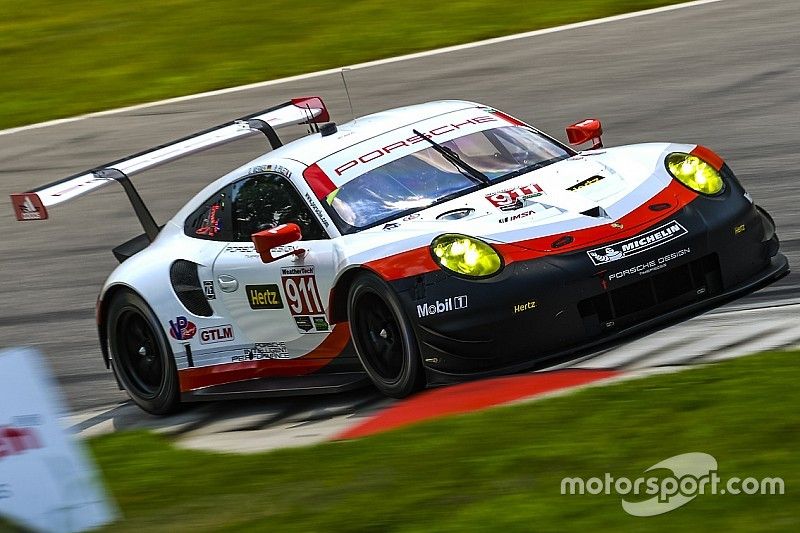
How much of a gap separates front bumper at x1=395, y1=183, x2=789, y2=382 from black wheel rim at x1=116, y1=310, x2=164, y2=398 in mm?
2266

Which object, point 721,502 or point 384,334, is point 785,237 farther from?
point 721,502

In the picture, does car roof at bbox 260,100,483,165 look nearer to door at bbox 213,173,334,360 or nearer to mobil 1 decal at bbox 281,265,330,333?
door at bbox 213,173,334,360

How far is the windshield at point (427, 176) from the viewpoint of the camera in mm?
6773

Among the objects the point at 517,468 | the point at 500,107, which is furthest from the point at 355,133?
the point at 500,107

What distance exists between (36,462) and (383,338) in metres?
2.29

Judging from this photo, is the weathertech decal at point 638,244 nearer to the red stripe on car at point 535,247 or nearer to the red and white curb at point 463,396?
the red stripe on car at point 535,247

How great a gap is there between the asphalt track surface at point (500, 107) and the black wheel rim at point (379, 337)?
60cm

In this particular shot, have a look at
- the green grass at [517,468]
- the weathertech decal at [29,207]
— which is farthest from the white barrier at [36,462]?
the weathertech decal at [29,207]

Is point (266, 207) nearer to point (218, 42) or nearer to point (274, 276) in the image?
point (274, 276)

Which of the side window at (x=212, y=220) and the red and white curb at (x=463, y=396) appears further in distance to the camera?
the side window at (x=212, y=220)

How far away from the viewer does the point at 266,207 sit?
23.8ft

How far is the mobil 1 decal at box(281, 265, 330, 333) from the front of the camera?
666 centimetres

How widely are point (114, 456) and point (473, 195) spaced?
83.8 inches

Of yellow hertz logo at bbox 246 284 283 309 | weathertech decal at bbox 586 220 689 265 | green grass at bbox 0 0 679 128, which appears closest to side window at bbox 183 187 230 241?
yellow hertz logo at bbox 246 284 283 309
